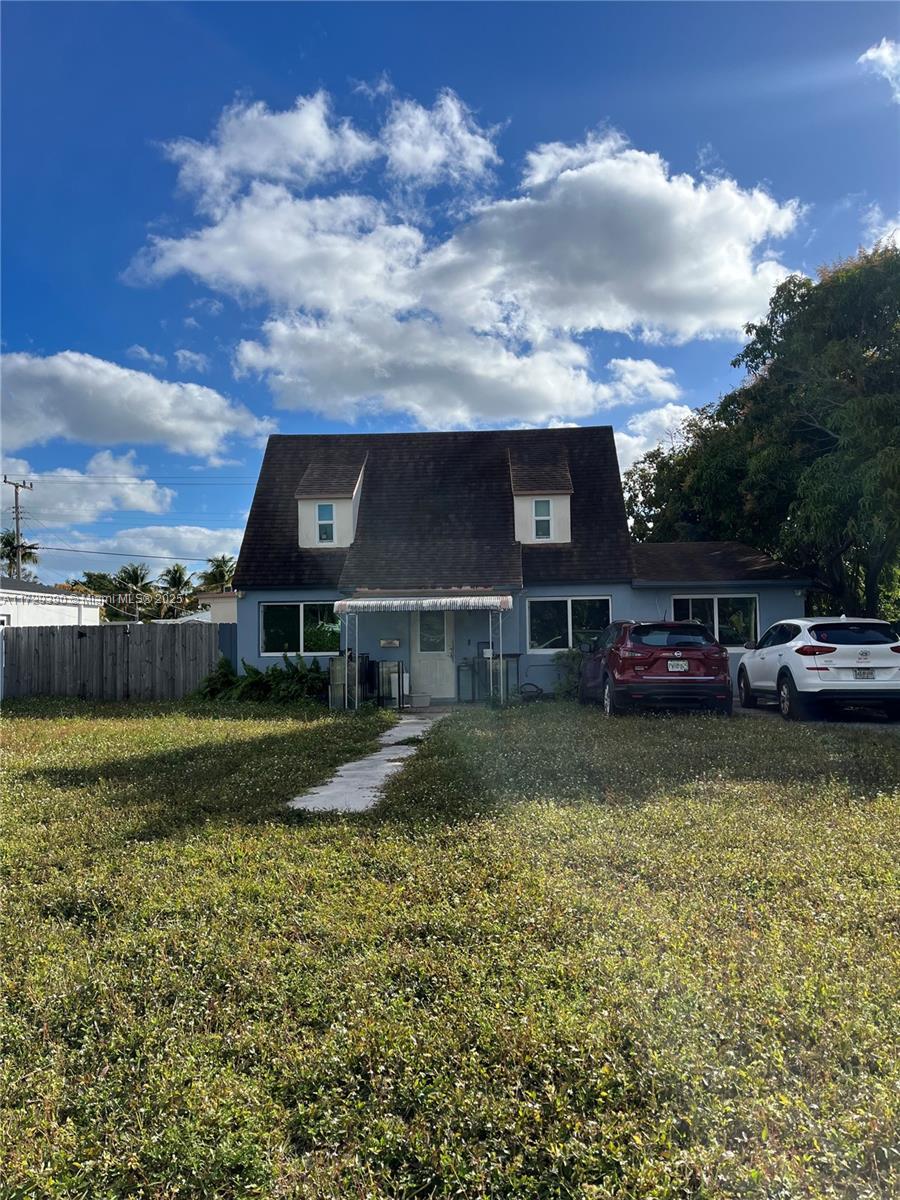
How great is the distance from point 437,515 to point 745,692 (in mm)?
8814

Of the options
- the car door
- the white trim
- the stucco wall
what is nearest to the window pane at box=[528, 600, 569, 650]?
the stucco wall

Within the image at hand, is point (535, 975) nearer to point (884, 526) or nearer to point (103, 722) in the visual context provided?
point (103, 722)

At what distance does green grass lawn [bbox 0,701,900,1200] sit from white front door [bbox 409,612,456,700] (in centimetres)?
1149

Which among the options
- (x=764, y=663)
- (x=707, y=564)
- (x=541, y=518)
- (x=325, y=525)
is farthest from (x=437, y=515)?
(x=764, y=663)

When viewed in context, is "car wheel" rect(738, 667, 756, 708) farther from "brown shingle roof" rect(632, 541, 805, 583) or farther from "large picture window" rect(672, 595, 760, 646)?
"large picture window" rect(672, 595, 760, 646)

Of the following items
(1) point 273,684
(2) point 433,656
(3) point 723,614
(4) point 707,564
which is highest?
(4) point 707,564

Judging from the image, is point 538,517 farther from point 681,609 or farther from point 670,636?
point 670,636

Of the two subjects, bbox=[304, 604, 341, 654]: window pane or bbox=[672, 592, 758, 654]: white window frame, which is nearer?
bbox=[672, 592, 758, 654]: white window frame

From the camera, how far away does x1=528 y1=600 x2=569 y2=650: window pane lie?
61.5 ft

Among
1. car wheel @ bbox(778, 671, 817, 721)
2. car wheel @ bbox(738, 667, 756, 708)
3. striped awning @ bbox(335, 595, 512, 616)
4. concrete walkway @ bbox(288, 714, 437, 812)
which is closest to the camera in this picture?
concrete walkway @ bbox(288, 714, 437, 812)

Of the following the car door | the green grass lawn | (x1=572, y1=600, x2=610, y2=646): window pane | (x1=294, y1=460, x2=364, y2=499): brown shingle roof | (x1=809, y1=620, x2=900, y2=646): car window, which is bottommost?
the green grass lawn

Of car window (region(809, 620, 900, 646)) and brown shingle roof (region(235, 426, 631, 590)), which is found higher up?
brown shingle roof (region(235, 426, 631, 590))

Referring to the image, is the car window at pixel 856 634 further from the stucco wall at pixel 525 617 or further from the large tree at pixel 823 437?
the stucco wall at pixel 525 617

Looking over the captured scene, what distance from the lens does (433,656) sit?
60.3 feet
